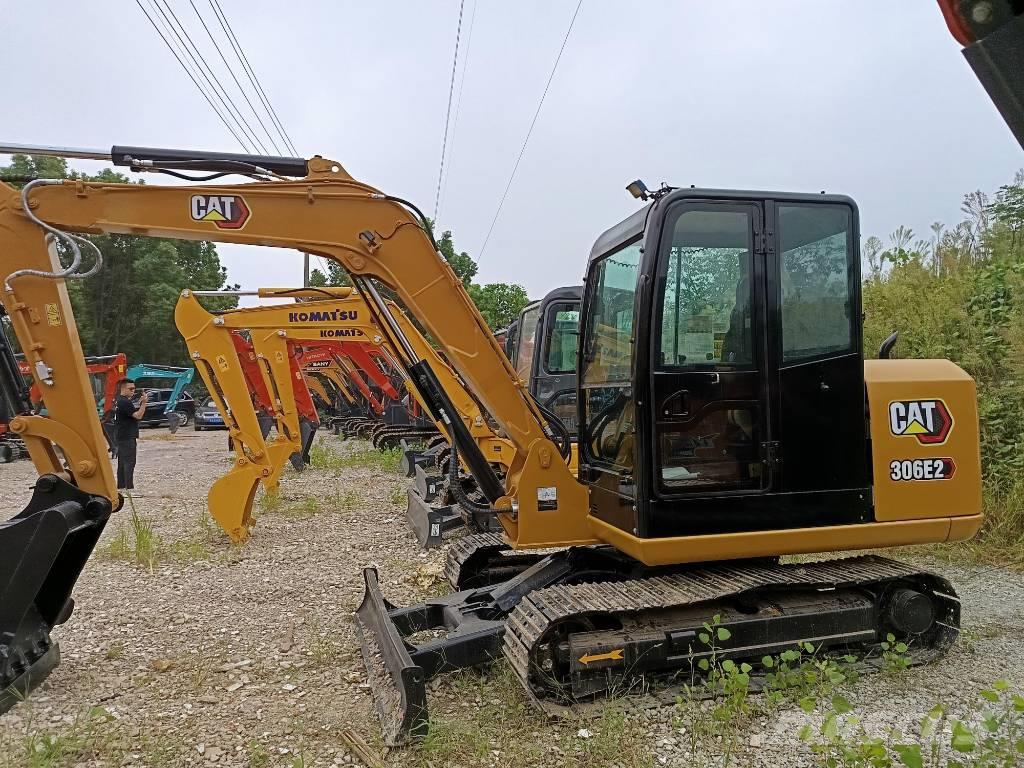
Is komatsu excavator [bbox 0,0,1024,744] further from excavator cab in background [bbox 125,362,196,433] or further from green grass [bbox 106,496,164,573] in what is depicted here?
excavator cab in background [bbox 125,362,196,433]

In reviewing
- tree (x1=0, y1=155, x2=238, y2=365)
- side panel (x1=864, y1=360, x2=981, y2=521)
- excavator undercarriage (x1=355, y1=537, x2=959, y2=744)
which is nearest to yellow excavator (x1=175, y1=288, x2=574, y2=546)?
excavator undercarriage (x1=355, y1=537, x2=959, y2=744)

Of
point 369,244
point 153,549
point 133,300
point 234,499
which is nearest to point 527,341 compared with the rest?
point 234,499

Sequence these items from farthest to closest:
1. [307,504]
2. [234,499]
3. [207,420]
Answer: [207,420] → [307,504] → [234,499]

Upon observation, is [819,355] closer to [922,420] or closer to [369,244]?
[922,420]

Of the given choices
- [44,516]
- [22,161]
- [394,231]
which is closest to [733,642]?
[394,231]

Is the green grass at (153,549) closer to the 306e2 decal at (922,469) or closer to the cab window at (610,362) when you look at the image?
the cab window at (610,362)

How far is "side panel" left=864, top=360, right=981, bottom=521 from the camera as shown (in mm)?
4348

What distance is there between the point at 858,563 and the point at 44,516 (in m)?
4.61

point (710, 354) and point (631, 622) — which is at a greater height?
point (710, 354)

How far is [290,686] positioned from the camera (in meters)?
4.23

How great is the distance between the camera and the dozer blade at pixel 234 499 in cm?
779

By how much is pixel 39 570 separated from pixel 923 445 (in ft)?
15.9

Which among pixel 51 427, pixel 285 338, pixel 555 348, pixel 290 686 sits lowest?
pixel 290 686

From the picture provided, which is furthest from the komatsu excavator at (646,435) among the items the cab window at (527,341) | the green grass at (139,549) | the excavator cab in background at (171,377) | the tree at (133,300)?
the tree at (133,300)
